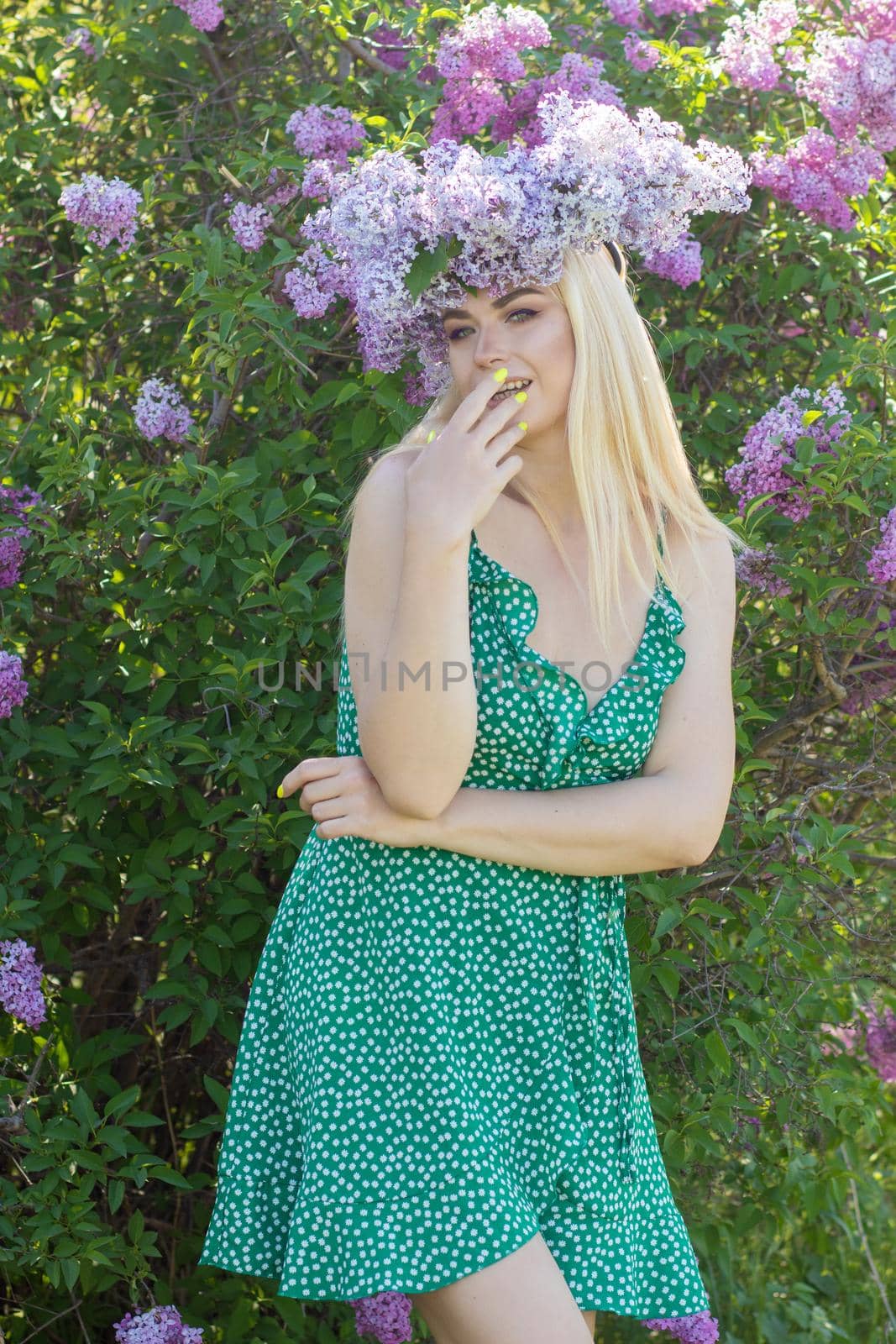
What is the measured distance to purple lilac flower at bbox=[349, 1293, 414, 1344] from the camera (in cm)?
279

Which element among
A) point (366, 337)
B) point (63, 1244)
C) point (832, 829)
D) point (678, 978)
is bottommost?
point (63, 1244)

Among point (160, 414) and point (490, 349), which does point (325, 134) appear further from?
point (490, 349)

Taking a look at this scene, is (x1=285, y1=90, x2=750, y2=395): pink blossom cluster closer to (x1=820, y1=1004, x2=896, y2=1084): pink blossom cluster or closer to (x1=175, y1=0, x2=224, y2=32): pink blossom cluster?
(x1=175, y1=0, x2=224, y2=32): pink blossom cluster

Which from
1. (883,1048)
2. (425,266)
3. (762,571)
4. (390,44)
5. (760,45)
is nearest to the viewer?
(425,266)

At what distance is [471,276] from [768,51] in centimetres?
156

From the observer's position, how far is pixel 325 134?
3160 millimetres

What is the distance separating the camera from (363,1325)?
9.31 feet

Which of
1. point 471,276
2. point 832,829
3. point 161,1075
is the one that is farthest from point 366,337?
point 161,1075

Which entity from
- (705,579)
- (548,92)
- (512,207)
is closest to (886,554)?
(705,579)

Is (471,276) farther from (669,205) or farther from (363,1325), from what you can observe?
(363,1325)

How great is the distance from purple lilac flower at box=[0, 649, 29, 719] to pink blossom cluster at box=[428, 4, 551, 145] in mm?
1373

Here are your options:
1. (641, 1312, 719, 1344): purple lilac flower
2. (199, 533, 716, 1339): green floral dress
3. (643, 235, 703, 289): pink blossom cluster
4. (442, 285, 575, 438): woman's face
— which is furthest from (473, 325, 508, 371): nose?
(641, 1312, 719, 1344): purple lilac flower

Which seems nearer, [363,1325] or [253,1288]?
[363,1325]

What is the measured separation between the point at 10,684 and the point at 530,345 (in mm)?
1278
